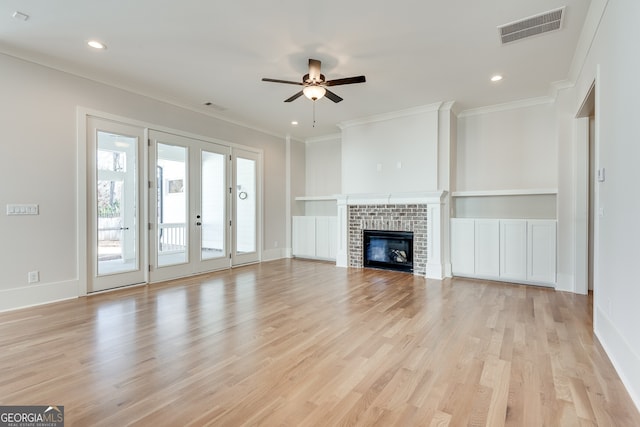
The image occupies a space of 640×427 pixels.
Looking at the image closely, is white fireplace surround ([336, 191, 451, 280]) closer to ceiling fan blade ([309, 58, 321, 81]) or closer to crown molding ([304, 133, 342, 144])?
crown molding ([304, 133, 342, 144])

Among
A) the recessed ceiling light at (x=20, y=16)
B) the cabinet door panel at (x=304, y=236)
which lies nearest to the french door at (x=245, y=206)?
the cabinet door panel at (x=304, y=236)

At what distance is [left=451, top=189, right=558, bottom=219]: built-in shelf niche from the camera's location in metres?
5.18

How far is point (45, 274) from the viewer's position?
3963 millimetres

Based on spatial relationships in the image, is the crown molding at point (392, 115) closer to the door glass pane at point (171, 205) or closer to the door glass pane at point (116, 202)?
the door glass pane at point (171, 205)

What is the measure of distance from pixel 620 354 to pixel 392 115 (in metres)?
4.76

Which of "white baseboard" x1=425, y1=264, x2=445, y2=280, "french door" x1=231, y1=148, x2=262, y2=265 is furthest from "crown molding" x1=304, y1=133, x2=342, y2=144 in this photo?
"white baseboard" x1=425, y1=264, x2=445, y2=280

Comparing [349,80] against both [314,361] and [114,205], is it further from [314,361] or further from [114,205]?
[114,205]

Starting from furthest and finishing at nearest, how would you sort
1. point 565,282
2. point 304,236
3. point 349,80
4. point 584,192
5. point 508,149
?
point 304,236 < point 508,149 < point 565,282 < point 584,192 < point 349,80

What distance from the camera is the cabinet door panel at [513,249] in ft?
16.2

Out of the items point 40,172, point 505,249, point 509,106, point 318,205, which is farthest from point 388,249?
point 40,172

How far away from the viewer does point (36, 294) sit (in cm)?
388

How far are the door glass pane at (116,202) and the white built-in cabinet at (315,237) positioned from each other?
3.64m

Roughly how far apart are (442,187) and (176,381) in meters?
4.91

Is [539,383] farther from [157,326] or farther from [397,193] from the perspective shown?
[397,193]
